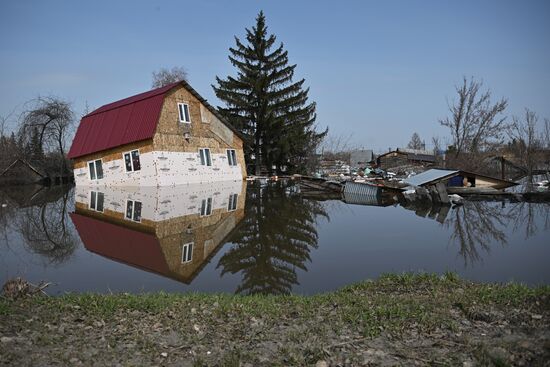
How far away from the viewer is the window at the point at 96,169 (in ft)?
84.1

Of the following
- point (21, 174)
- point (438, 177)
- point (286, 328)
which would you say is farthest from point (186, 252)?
point (21, 174)

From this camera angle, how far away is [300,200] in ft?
62.0

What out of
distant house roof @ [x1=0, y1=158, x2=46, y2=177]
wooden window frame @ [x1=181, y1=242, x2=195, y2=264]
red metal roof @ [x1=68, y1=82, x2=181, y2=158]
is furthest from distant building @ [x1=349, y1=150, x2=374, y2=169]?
wooden window frame @ [x1=181, y1=242, x2=195, y2=264]

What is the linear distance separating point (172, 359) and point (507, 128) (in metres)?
36.1

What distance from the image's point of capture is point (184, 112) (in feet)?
83.8

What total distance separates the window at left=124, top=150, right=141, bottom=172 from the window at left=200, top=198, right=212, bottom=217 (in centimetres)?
802

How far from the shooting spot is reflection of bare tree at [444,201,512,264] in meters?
9.19

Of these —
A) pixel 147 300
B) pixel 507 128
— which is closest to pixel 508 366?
pixel 147 300

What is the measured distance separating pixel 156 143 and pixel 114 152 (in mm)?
3523

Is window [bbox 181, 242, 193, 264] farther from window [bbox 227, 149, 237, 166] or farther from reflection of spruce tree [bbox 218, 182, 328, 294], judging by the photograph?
window [bbox 227, 149, 237, 166]

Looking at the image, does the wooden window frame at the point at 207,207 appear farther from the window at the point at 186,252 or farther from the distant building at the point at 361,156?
the distant building at the point at 361,156

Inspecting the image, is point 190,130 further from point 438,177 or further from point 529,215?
point 529,215

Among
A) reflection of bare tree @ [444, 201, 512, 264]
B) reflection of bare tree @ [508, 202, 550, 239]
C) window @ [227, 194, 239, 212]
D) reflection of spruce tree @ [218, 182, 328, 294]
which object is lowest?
reflection of bare tree @ [508, 202, 550, 239]

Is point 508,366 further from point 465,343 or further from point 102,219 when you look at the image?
point 102,219
